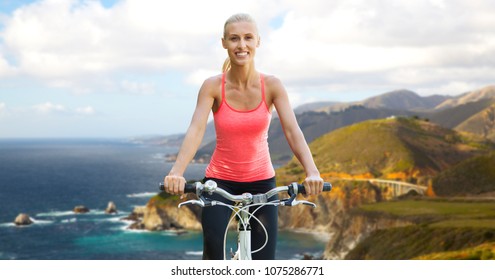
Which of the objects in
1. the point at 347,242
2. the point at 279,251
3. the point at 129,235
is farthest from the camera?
the point at 129,235

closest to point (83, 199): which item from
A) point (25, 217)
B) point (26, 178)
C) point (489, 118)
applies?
point (25, 217)

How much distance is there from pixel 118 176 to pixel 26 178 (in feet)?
73.7

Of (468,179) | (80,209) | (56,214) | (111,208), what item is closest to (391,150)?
(468,179)

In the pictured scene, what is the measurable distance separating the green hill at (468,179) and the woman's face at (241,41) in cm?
7783

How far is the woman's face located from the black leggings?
0.78 m

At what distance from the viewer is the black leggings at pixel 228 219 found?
3650 millimetres

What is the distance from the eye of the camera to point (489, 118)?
510 feet

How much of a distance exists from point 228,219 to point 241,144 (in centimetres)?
47

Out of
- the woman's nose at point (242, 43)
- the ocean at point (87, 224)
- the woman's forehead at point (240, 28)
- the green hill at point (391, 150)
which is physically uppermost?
the green hill at point (391, 150)

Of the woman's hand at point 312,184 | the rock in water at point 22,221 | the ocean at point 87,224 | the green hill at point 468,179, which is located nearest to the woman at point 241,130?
the woman's hand at point 312,184

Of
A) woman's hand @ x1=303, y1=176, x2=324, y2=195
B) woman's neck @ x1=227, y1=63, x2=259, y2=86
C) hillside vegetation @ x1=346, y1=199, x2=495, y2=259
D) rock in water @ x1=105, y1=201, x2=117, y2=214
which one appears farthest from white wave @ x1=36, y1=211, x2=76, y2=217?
woman's hand @ x1=303, y1=176, x2=324, y2=195

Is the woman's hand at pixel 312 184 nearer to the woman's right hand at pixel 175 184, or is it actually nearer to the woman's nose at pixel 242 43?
the woman's right hand at pixel 175 184

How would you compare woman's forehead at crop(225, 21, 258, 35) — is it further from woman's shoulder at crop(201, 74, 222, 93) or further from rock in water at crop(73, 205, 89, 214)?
rock in water at crop(73, 205, 89, 214)
